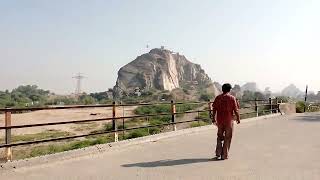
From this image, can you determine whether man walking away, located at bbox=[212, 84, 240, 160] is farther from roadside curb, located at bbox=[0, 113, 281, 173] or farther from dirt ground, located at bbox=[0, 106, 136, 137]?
dirt ground, located at bbox=[0, 106, 136, 137]

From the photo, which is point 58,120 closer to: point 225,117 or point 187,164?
point 225,117

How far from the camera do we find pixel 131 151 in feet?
33.5

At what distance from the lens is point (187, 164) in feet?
27.7

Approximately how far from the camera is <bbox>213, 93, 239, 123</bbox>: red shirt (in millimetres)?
9109

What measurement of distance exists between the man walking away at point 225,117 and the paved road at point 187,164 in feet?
1.07

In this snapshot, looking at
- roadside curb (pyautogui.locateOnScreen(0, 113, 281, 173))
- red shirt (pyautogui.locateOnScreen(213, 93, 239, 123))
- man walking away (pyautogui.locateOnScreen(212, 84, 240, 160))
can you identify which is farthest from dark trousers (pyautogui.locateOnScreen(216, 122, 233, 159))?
roadside curb (pyautogui.locateOnScreen(0, 113, 281, 173))

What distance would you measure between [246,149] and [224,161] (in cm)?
208

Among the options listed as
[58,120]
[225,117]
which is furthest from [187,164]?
[58,120]

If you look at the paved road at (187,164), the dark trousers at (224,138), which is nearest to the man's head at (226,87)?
the dark trousers at (224,138)

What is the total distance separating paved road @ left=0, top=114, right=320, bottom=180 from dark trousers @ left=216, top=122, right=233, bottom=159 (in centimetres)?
22

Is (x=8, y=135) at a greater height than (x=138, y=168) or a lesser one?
greater

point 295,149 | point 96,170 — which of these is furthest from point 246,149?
point 96,170

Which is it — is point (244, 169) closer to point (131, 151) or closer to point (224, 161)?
point (224, 161)

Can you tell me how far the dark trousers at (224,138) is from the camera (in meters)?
9.01
